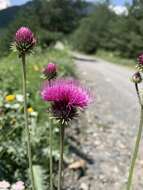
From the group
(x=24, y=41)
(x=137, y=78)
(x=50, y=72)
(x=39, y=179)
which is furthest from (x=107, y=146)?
(x=24, y=41)

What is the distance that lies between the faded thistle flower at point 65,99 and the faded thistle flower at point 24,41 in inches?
8.5

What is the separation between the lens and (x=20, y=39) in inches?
105

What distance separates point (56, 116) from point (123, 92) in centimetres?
1694

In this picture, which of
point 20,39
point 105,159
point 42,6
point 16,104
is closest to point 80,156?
point 105,159

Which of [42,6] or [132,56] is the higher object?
[42,6]

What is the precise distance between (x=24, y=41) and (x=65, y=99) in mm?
351

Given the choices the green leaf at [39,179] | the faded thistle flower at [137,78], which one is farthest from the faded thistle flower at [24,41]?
the green leaf at [39,179]

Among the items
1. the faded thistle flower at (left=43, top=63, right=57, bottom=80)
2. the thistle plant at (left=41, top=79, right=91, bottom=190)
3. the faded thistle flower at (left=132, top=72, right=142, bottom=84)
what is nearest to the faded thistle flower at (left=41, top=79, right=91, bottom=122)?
the thistle plant at (left=41, top=79, right=91, bottom=190)

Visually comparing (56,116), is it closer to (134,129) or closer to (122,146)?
(122,146)

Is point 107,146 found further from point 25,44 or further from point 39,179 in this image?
point 25,44

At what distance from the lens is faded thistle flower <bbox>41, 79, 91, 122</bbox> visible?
8.27ft

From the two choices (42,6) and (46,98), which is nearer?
(46,98)

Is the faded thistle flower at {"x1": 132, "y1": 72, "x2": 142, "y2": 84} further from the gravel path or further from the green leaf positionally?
the green leaf

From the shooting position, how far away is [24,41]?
8.71ft
